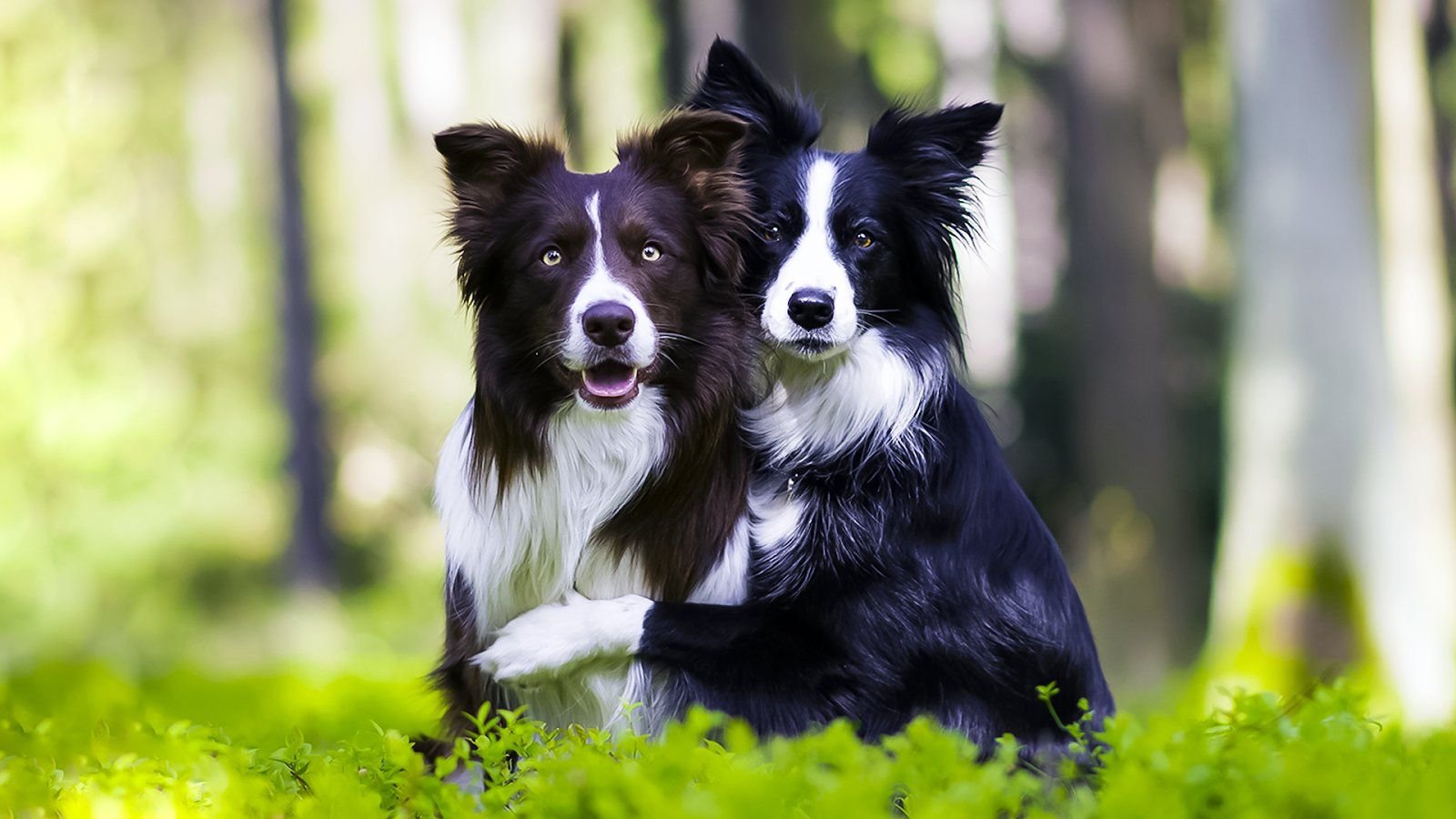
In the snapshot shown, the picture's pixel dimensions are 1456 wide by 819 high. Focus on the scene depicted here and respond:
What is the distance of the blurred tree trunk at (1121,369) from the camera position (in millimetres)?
13008

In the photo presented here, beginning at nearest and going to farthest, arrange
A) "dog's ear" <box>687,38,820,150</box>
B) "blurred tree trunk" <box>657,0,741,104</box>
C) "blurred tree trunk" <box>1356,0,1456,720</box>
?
"dog's ear" <box>687,38,820,150</box>
"blurred tree trunk" <box>1356,0,1456,720</box>
"blurred tree trunk" <box>657,0,741,104</box>

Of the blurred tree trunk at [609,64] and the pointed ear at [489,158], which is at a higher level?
the blurred tree trunk at [609,64]

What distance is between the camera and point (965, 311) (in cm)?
482

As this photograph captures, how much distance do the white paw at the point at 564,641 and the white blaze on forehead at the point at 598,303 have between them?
680mm

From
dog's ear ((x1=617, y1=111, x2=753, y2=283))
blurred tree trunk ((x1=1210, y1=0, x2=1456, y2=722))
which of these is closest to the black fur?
dog's ear ((x1=617, y1=111, x2=753, y2=283))

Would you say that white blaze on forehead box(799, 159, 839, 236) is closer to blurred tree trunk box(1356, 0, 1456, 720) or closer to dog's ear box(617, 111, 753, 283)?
dog's ear box(617, 111, 753, 283)

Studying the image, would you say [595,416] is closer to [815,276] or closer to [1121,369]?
[815,276]

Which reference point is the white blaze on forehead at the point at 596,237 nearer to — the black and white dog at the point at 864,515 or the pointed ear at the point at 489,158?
the pointed ear at the point at 489,158

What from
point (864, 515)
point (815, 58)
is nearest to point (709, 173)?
point (864, 515)

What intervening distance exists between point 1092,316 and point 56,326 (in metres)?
14.6

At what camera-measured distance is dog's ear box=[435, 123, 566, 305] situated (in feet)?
13.5

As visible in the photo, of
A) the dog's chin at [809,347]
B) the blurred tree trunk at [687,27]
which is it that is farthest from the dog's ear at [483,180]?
the blurred tree trunk at [687,27]

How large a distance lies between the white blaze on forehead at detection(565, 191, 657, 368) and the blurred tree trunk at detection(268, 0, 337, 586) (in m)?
13.2

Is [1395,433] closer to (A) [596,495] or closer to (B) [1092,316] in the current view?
(B) [1092,316]
